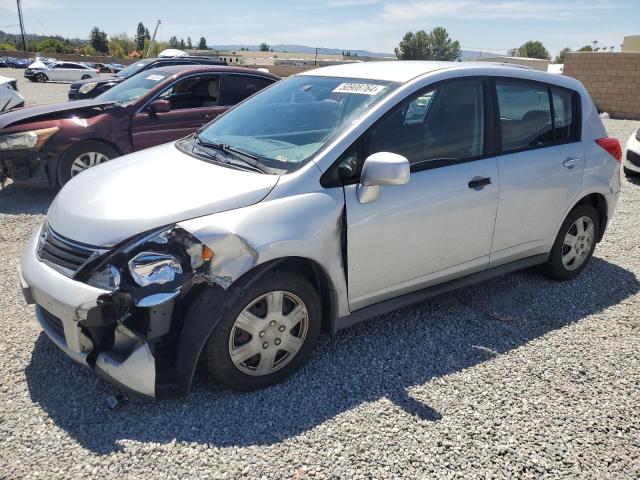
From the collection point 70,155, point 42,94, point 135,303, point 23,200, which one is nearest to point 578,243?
point 135,303

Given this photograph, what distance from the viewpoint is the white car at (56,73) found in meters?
35.9

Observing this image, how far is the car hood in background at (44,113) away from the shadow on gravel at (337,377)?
12.5 feet

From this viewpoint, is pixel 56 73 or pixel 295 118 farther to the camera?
pixel 56 73

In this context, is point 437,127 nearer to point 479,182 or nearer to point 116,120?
point 479,182

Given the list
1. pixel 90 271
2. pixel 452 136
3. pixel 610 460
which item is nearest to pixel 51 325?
pixel 90 271

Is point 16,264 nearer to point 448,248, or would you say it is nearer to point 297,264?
point 297,264

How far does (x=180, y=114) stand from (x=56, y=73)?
3547 centimetres

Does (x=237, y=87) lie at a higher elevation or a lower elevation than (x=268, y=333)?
higher

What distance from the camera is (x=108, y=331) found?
2.68m

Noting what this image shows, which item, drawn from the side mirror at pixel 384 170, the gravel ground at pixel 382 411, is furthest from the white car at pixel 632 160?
the side mirror at pixel 384 170

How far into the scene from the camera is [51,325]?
2.89 m

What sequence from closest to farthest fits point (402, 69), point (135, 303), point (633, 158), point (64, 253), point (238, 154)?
point (135, 303), point (64, 253), point (238, 154), point (402, 69), point (633, 158)

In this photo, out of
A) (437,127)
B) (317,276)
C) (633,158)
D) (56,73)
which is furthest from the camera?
(56,73)

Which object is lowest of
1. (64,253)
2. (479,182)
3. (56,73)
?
(56,73)
